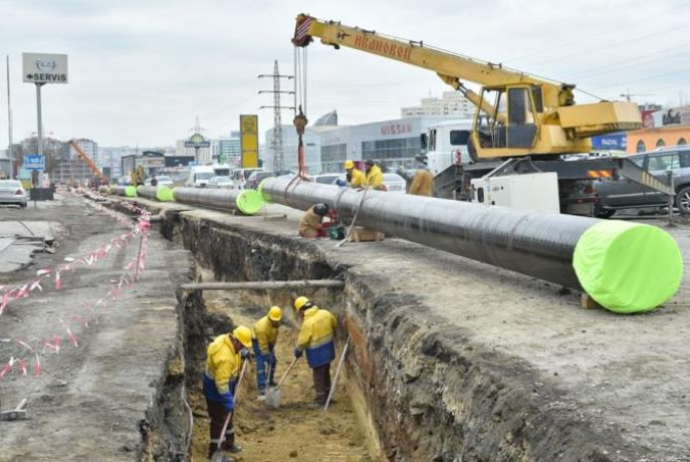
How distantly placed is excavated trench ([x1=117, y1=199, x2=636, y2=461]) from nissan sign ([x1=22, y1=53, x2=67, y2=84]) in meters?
50.1

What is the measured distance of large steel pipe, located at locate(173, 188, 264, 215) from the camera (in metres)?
22.2

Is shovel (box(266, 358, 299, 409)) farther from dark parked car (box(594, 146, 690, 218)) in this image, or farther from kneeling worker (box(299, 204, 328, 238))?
dark parked car (box(594, 146, 690, 218))

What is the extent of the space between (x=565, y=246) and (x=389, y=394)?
2.08m

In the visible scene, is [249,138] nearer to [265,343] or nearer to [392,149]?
[392,149]

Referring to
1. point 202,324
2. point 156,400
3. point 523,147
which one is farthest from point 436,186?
point 156,400

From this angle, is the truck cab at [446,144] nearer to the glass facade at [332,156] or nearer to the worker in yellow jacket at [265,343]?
the worker in yellow jacket at [265,343]

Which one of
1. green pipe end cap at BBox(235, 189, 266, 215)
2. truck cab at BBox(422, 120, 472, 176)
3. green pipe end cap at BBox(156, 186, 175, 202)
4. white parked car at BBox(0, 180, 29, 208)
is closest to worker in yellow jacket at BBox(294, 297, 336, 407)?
truck cab at BBox(422, 120, 472, 176)

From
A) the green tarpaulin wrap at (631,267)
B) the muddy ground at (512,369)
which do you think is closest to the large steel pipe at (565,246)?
the green tarpaulin wrap at (631,267)

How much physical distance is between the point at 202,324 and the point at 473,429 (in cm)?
743

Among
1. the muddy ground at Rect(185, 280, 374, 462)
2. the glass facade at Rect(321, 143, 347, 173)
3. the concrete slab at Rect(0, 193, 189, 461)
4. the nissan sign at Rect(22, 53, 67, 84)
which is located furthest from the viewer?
the glass facade at Rect(321, 143, 347, 173)

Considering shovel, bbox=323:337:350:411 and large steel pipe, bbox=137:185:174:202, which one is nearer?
shovel, bbox=323:337:350:411

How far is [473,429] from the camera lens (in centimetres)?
501

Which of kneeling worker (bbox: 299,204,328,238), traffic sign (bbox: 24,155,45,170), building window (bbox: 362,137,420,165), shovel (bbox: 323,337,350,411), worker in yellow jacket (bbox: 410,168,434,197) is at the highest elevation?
building window (bbox: 362,137,420,165)

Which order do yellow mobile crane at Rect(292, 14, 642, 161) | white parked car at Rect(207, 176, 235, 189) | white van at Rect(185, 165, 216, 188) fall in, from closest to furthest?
yellow mobile crane at Rect(292, 14, 642, 161) < white parked car at Rect(207, 176, 235, 189) < white van at Rect(185, 165, 216, 188)
